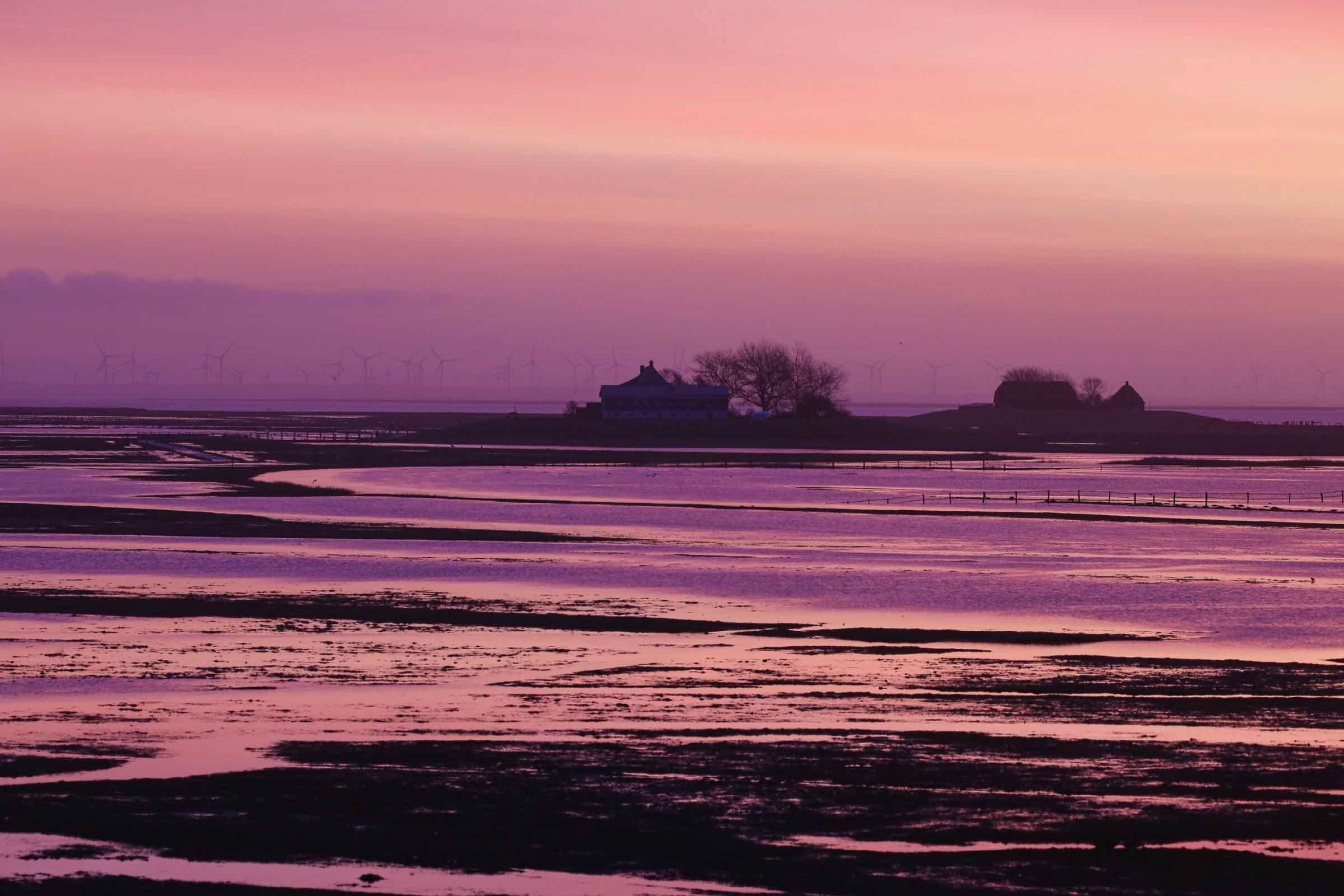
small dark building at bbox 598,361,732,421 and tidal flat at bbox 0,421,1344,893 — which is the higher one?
small dark building at bbox 598,361,732,421

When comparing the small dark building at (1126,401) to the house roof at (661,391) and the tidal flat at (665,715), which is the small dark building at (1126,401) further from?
the tidal flat at (665,715)

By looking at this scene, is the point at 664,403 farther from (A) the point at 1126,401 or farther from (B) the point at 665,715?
(B) the point at 665,715

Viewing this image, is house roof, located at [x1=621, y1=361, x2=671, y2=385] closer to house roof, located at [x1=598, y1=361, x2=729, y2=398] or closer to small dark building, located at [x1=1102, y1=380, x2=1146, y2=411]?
house roof, located at [x1=598, y1=361, x2=729, y2=398]

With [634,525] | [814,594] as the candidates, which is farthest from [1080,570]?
[634,525]

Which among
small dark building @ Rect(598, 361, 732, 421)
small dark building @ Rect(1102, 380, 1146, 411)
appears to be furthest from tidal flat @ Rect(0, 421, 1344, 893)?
small dark building @ Rect(1102, 380, 1146, 411)

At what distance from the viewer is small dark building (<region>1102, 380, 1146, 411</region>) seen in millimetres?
195250

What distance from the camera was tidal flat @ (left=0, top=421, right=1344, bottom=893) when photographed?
15.0 metres

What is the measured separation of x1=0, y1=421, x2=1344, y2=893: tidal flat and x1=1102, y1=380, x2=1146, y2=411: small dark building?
490 feet

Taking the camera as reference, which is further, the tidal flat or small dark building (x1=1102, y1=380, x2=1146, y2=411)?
small dark building (x1=1102, y1=380, x2=1146, y2=411)

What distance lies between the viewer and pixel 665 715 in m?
21.3

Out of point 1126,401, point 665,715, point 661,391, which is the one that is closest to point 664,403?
point 661,391

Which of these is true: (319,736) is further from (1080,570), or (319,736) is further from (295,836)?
(1080,570)

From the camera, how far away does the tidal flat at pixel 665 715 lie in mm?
15031

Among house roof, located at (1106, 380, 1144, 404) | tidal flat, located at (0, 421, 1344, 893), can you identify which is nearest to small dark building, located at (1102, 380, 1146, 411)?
house roof, located at (1106, 380, 1144, 404)
